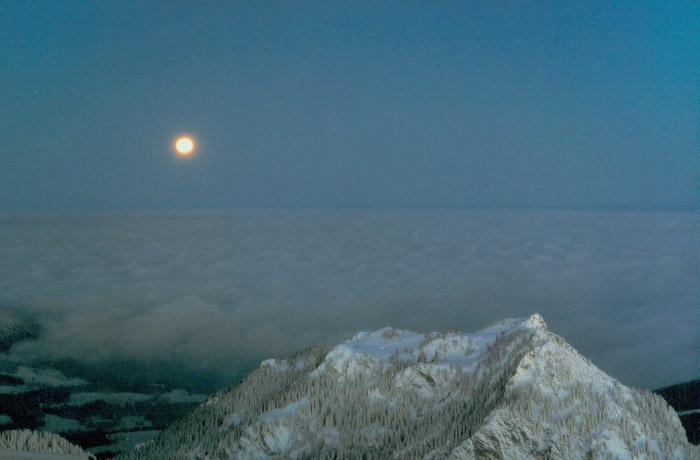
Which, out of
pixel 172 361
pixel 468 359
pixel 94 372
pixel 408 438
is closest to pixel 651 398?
pixel 468 359

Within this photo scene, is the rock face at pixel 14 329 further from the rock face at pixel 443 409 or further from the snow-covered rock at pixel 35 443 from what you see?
the snow-covered rock at pixel 35 443

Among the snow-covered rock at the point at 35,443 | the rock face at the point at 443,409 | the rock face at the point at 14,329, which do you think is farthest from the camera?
the rock face at the point at 14,329

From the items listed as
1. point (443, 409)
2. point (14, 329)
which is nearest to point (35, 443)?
point (443, 409)

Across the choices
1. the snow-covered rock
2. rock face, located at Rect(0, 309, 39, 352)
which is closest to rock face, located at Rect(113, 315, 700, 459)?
the snow-covered rock

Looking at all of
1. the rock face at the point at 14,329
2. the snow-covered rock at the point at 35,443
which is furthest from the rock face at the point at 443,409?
the rock face at the point at 14,329

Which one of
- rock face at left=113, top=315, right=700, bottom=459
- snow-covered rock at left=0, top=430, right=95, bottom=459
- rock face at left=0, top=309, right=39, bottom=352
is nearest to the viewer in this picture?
rock face at left=113, top=315, right=700, bottom=459

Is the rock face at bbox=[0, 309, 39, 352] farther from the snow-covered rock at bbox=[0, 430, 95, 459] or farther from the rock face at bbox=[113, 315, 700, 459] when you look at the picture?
the snow-covered rock at bbox=[0, 430, 95, 459]

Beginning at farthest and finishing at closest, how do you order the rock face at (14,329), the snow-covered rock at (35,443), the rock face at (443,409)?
the rock face at (14,329)
the snow-covered rock at (35,443)
the rock face at (443,409)
